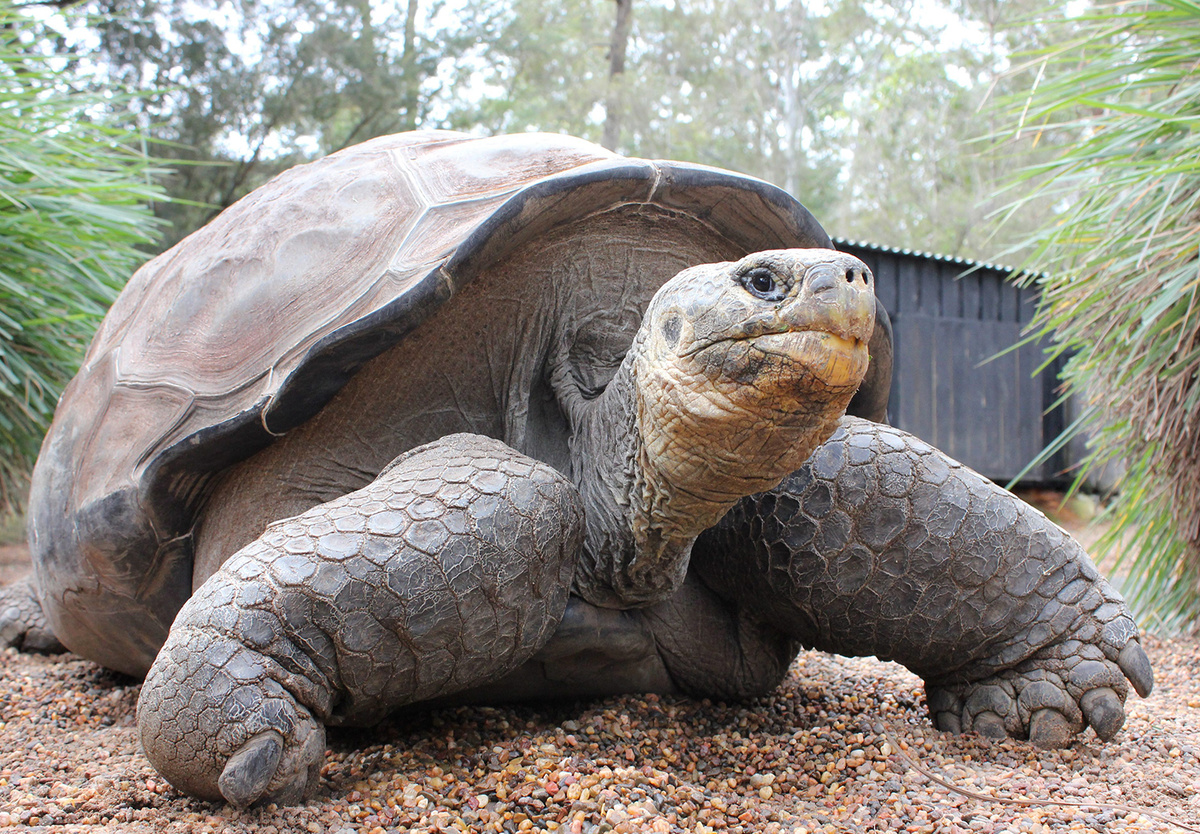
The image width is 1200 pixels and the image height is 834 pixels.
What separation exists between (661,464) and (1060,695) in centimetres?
113

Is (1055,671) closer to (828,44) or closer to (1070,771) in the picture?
(1070,771)

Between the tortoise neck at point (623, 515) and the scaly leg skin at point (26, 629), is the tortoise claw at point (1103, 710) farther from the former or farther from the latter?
→ the scaly leg skin at point (26, 629)

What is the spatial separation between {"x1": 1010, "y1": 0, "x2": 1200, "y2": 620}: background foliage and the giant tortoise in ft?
4.15

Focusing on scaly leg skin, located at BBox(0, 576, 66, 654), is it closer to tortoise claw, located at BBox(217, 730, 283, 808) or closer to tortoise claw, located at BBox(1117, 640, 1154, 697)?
tortoise claw, located at BBox(217, 730, 283, 808)

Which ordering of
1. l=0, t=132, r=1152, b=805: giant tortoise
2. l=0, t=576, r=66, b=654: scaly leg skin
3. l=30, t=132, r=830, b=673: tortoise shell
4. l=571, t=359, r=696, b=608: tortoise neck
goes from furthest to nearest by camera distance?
l=0, t=576, r=66, b=654: scaly leg skin < l=30, t=132, r=830, b=673: tortoise shell < l=571, t=359, r=696, b=608: tortoise neck < l=0, t=132, r=1152, b=805: giant tortoise

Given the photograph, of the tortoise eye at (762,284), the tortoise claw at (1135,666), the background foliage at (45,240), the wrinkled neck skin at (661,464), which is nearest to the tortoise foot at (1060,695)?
the tortoise claw at (1135,666)

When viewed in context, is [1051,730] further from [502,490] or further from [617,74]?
[617,74]

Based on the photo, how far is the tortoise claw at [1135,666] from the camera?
2203 millimetres

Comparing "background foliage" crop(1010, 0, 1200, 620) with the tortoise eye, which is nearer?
the tortoise eye

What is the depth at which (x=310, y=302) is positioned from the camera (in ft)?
6.96

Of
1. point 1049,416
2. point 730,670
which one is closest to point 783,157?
point 1049,416

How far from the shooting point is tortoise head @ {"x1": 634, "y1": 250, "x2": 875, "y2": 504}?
57.1 inches

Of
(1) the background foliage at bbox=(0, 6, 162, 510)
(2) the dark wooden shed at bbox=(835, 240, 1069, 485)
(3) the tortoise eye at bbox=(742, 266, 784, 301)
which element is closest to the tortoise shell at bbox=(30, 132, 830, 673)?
(3) the tortoise eye at bbox=(742, 266, 784, 301)

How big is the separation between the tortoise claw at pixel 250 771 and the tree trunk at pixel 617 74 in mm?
12983
